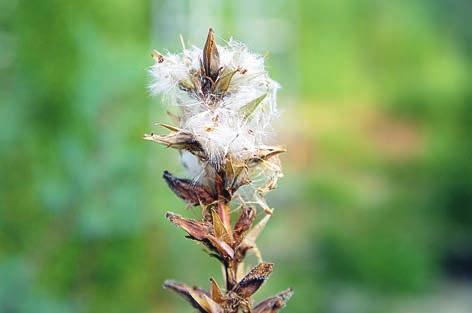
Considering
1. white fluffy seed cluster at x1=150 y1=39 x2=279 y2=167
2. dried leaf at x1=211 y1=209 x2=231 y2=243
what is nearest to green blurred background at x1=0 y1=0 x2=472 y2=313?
white fluffy seed cluster at x1=150 y1=39 x2=279 y2=167

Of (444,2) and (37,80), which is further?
(444,2)

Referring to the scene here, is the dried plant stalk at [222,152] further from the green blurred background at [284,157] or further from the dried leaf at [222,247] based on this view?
the green blurred background at [284,157]

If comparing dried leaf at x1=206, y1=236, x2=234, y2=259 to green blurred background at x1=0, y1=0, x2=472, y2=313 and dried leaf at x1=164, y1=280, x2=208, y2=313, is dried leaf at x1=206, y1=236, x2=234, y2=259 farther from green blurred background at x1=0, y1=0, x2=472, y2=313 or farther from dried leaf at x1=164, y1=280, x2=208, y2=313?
green blurred background at x1=0, y1=0, x2=472, y2=313

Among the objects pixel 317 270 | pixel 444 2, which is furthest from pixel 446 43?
pixel 317 270

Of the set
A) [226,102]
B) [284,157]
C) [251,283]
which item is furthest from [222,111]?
[284,157]

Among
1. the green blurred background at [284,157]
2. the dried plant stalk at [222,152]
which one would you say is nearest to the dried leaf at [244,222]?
the dried plant stalk at [222,152]

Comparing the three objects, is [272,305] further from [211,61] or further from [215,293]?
[211,61]

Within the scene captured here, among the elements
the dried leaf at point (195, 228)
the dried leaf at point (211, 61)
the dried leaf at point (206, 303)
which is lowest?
the dried leaf at point (206, 303)

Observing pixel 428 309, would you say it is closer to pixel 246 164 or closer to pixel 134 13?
pixel 134 13
